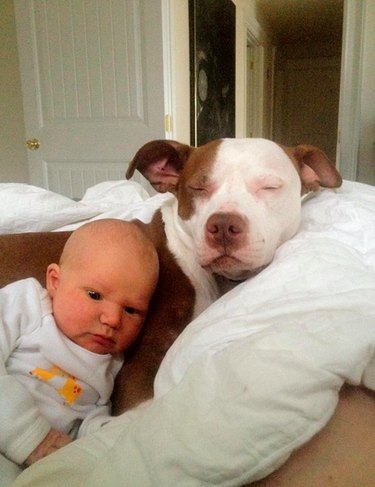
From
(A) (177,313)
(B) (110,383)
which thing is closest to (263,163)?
(A) (177,313)

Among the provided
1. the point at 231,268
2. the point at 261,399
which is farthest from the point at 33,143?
the point at 261,399

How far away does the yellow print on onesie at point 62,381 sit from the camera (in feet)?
2.84

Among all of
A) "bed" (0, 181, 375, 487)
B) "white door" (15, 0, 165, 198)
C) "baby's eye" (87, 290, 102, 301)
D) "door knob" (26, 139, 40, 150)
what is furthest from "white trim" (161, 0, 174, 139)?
"bed" (0, 181, 375, 487)

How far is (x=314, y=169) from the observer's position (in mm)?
1156

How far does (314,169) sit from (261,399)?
0.83 m

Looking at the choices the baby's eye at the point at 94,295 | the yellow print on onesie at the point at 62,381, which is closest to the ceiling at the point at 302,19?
the baby's eye at the point at 94,295

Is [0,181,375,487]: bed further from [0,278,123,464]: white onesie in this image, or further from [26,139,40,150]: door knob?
[26,139,40,150]: door knob

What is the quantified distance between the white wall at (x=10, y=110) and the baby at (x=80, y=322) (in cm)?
385

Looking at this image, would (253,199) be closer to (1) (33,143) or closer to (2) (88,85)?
(2) (88,85)

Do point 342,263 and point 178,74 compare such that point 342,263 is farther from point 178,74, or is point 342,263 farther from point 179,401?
point 178,74

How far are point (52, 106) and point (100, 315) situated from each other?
283 centimetres

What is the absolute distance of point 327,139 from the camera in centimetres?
764

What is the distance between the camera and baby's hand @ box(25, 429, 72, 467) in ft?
2.34

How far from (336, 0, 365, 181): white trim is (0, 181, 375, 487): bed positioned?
2910 mm
